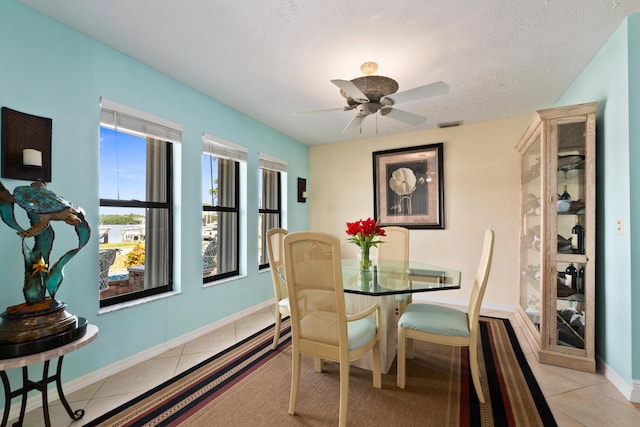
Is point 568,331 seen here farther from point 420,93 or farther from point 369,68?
point 369,68

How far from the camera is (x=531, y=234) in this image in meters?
3.05

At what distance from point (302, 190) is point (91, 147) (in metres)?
3.19

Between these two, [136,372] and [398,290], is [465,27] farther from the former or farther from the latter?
[136,372]

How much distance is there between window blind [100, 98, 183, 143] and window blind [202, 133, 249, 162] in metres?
0.35

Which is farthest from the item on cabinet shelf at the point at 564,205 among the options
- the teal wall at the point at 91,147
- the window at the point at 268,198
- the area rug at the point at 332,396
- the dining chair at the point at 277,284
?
the window at the point at 268,198

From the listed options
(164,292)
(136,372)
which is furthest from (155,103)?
(136,372)

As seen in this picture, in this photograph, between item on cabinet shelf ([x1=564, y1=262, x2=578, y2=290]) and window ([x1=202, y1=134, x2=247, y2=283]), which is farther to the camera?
window ([x1=202, y1=134, x2=247, y2=283])

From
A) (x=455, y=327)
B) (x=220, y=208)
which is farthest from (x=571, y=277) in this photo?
(x=220, y=208)

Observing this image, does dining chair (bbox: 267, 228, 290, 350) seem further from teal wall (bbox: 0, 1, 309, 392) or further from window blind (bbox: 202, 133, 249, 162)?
window blind (bbox: 202, 133, 249, 162)

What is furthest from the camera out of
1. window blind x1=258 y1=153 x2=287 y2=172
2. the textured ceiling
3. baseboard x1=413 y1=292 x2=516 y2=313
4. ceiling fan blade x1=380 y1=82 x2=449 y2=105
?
window blind x1=258 y1=153 x2=287 y2=172

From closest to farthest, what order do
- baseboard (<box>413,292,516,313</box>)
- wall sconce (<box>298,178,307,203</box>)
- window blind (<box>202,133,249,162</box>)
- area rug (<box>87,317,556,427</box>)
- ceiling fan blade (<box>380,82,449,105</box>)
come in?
area rug (<box>87,317,556,427</box>), ceiling fan blade (<box>380,82,449,105</box>), window blind (<box>202,133,249,162</box>), baseboard (<box>413,292,516,313</box>), wall sconce (<box>298,178,307,203</box>)

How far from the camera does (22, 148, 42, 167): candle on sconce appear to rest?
174 centimetres

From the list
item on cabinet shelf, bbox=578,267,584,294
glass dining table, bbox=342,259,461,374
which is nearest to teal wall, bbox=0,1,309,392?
glass dining table, bbox=342,259,461,374

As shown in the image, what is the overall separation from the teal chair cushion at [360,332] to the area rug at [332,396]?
1.45 ft
